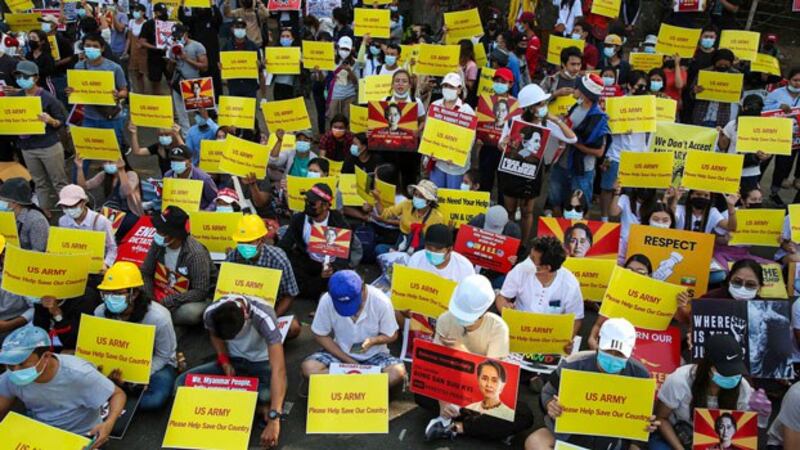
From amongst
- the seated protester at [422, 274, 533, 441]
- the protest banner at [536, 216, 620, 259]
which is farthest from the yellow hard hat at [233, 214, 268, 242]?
the protest banner at [536, 216, 620, 259]

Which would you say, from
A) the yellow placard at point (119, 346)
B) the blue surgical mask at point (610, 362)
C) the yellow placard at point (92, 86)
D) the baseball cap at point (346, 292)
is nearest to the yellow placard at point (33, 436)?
the yellow placard at point (119, 346)

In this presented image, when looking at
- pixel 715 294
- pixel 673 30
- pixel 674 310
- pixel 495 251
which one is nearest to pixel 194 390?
pixel 495 251

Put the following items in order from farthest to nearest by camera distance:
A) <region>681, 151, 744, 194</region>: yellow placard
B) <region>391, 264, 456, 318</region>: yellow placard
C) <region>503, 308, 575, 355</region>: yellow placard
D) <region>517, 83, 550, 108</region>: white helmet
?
1. <region>517, 83, 550, 108</region>: white helmet
2. <region>681, 151, 744, 194</region>: yellow placard
3. <region>391, 264, 456, 318</region>: yellow placard
4. <region>503, 308, 575, 355</region>: yellow placard

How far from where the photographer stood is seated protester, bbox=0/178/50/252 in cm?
712

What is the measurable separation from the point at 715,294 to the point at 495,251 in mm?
2103

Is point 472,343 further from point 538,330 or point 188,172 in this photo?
point 188,172

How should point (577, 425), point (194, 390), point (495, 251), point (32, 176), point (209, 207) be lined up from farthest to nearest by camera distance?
point (32, 176) < point (209, 207) < point (495, 251) < point (194, 390) < point (577, 425)

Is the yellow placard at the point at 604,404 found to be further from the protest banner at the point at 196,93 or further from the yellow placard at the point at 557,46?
the yellow placard at the point at 557,46

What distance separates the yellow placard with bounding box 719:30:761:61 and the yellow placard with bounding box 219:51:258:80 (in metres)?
7.40

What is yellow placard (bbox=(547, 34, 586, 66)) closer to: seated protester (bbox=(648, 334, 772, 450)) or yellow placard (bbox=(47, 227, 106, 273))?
seated protester (bbox=(648, 334, 772, 450))

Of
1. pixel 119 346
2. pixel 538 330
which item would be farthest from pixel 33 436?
pixel 538 330

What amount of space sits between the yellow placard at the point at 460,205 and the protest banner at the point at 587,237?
751 millimetres

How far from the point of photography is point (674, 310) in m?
6.04

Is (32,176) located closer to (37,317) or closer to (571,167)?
(37,317)
